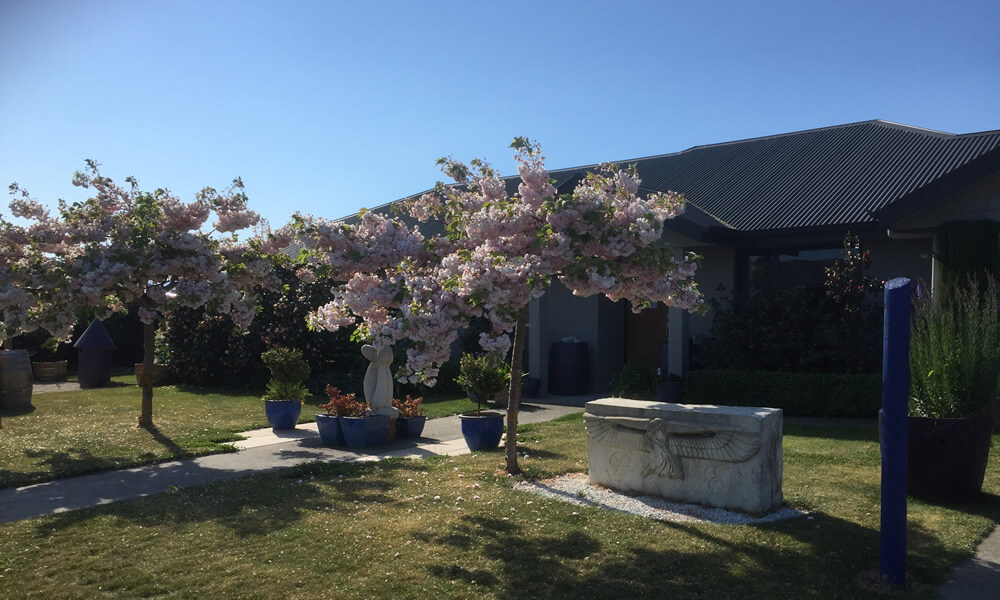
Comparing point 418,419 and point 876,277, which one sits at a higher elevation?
point 876,277

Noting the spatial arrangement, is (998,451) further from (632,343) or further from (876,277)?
(632,343)

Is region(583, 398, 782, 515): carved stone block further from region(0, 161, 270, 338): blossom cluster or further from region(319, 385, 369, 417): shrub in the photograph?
region(0, 161, 270, 338): blossom cluster

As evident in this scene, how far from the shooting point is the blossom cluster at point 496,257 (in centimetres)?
588

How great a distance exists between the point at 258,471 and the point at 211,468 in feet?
2.03

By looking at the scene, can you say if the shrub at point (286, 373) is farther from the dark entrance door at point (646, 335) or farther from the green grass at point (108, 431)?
the dark entrance door at point (646, 335)

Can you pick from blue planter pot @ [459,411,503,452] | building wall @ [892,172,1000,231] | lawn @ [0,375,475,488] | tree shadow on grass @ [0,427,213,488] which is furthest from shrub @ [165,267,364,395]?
building wall @ [892,172,1000,231]

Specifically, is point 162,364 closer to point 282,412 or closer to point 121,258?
point 282,412

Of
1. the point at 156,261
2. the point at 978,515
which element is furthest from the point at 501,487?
the point at 156,261

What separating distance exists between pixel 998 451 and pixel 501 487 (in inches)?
226

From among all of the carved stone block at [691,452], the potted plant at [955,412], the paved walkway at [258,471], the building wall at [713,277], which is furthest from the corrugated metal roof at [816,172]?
the carved stone block at [691,452]

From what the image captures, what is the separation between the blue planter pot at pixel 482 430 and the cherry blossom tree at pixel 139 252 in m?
3.54

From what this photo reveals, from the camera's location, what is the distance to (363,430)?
31.3 feet

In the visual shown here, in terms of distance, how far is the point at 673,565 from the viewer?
4957mm

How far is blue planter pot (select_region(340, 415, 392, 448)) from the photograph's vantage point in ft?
31.3
